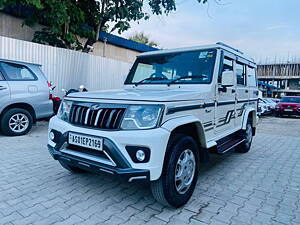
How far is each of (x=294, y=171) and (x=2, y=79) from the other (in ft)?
21.2

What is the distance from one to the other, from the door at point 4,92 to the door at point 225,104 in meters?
4.72

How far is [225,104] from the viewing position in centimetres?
354

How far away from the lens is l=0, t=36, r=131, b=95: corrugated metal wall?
6754 millimetres

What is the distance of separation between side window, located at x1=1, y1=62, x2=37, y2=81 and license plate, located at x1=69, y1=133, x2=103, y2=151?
3798 millimetres

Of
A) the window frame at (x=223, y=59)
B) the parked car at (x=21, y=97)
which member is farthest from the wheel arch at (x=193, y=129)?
the parked car at (x=21, y=97)

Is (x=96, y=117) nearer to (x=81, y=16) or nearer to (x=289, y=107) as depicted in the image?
(x=81, y=16)

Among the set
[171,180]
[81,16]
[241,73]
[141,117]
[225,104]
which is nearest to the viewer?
[141,117]

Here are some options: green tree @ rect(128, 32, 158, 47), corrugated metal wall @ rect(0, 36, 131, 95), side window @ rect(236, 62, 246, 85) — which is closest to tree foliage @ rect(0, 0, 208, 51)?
corrugated metal wall @ rect(0, 36, 131, 95)

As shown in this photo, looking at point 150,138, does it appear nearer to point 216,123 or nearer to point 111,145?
point 111,145

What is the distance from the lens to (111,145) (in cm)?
210

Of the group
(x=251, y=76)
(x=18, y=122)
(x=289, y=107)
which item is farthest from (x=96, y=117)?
(x=289, y=107)

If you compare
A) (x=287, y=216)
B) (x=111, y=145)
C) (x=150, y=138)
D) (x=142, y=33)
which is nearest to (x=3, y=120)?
(x=111, y=145)

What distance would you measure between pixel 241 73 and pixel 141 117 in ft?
10.3

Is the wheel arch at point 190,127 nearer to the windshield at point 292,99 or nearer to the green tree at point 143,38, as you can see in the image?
the windshield at point 292,99
